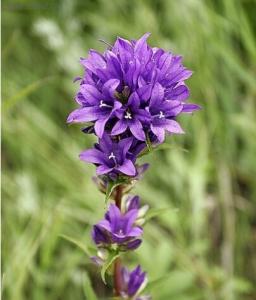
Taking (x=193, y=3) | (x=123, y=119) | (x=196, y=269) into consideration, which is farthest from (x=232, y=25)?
(x=123, y=119)

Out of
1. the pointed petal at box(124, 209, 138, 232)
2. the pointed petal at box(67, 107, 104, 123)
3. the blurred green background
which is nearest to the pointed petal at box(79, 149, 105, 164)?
the pointed petal at box(67, 107, 104, 123)

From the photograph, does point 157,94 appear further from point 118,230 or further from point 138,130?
point 118,230

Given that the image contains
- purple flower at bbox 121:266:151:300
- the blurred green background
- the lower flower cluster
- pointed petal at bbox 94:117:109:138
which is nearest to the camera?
pointed petal at bbox 94:117:109:138

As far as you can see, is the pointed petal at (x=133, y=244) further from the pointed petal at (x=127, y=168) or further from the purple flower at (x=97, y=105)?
the purple flower at (x=97, y=105)

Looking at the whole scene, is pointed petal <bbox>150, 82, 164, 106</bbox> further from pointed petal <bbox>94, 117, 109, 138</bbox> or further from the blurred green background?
the blurred green background

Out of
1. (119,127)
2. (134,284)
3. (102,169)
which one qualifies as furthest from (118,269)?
(119,127)

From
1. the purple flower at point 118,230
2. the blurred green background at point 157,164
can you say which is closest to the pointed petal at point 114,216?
the purple flower at point 118,230

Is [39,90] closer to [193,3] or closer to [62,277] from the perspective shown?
[193,3]
